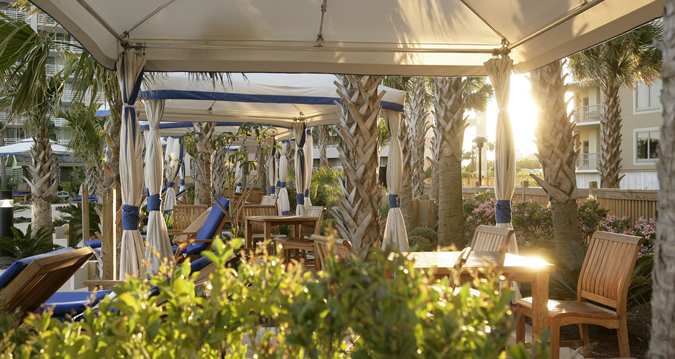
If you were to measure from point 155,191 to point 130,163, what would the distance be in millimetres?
1075

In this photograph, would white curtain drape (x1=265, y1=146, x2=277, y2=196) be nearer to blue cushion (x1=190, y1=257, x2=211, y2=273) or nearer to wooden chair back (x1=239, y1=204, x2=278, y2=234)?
wooden chair back (x1=239, y1=204, x2=278, y2=234)

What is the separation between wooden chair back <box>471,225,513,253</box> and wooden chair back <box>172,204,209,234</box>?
6859 millimetres

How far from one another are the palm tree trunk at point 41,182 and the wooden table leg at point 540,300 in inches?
457

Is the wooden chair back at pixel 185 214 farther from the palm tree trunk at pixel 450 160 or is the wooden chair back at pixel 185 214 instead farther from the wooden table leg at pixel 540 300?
the wooden table leg at pixel 540 300

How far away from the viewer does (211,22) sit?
6453 mm

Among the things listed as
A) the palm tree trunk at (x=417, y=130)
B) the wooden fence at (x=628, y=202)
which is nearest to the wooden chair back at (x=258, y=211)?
the wooden fence at (x=628, y=202)

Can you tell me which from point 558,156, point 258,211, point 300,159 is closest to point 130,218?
point 558,156

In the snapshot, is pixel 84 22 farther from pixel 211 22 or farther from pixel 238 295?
pixel 238 295

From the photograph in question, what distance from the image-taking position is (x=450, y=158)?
10.7 metres

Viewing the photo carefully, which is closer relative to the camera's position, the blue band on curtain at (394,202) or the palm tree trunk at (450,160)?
the blue band on curtain at (394,202)

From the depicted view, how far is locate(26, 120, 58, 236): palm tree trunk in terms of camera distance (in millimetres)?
13688

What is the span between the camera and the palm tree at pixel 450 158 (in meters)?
10.4

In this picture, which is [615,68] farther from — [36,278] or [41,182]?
[36,278]

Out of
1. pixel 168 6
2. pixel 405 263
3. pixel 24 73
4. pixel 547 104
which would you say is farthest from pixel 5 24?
pixel 405 263
